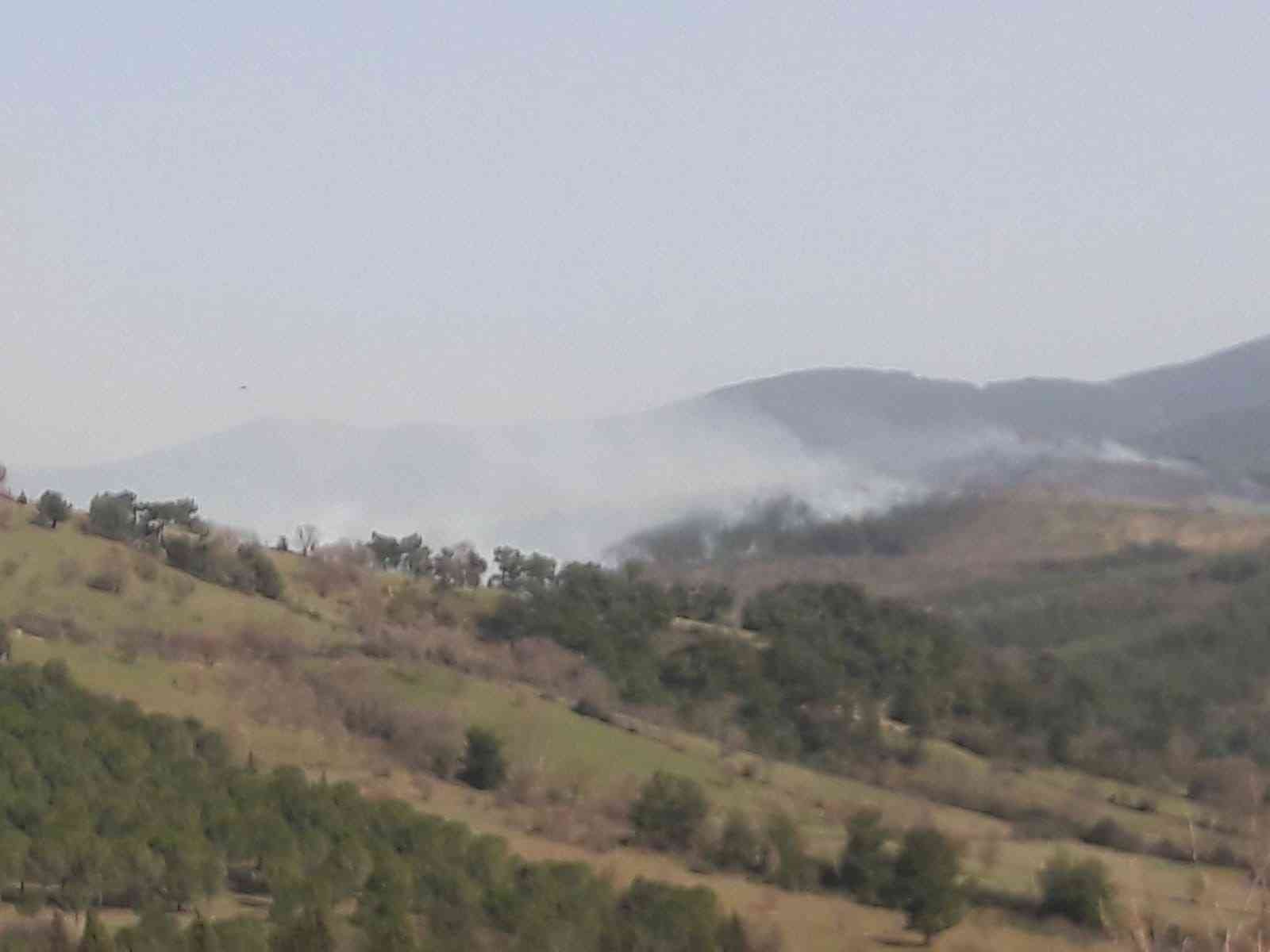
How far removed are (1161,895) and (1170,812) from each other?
20533 mm

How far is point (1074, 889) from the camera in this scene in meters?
37.2

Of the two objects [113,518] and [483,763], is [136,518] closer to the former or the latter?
[113,518]

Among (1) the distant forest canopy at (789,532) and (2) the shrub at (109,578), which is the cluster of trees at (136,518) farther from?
(1) the distant forest canopy at (789,532)

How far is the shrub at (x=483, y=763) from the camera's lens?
48656 millimetres

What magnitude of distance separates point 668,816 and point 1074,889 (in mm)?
9643

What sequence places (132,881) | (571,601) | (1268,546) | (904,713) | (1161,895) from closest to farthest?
(132,881)
(1161,895)
(904,713)
(571,601)
(1268,546)

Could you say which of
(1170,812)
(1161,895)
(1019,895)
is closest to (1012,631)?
(1170,812)

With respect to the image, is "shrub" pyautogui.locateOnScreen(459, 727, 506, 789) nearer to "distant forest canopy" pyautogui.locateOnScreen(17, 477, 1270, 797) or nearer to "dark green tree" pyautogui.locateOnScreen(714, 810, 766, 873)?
"dark green tree" pyautogui.locateOnScreen(714, 810, 766, 873)

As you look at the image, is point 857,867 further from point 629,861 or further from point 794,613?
point 794,613

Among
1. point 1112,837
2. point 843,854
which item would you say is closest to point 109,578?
point 843,854

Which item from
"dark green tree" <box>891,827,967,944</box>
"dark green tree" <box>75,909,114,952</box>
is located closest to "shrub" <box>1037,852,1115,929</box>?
"dark green tree" <box>891,827,967,944</box>

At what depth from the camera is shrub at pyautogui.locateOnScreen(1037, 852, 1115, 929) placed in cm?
3656

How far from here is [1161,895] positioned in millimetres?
33031

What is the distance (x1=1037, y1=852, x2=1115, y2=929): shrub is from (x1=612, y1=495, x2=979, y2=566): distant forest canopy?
2108 inches
